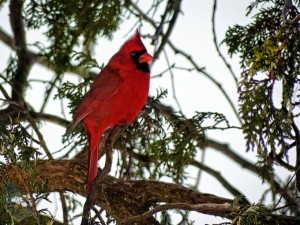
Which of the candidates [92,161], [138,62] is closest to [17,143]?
[92,161]

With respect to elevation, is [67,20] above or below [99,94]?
above

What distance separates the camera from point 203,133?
280 cm

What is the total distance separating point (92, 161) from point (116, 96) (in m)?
0.32

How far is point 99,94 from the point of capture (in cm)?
266

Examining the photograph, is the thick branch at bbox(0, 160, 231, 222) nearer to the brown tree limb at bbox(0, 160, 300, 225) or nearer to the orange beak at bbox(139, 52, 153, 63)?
→ the brown tree limb at bbox(0, 160, 300, 225)

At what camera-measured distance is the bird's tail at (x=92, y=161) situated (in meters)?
2.42

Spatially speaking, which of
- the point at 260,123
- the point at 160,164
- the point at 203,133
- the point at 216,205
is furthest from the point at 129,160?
the point at 216,205

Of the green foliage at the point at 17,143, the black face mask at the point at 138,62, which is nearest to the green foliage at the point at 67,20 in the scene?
the black face mask at the point at 138,62

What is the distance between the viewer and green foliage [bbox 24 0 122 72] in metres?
3.09

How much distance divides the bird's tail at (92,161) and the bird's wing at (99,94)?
0.35 feet

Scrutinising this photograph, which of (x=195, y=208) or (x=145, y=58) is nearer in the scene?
(x=195, y=208)

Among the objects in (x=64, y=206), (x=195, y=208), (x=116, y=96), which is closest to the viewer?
(x=195, y=208)

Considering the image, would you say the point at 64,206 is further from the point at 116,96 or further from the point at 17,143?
the point at 17,143

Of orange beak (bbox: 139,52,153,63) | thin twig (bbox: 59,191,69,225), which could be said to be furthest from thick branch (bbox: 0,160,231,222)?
orange beak (bbox: 139,52,153,63)
